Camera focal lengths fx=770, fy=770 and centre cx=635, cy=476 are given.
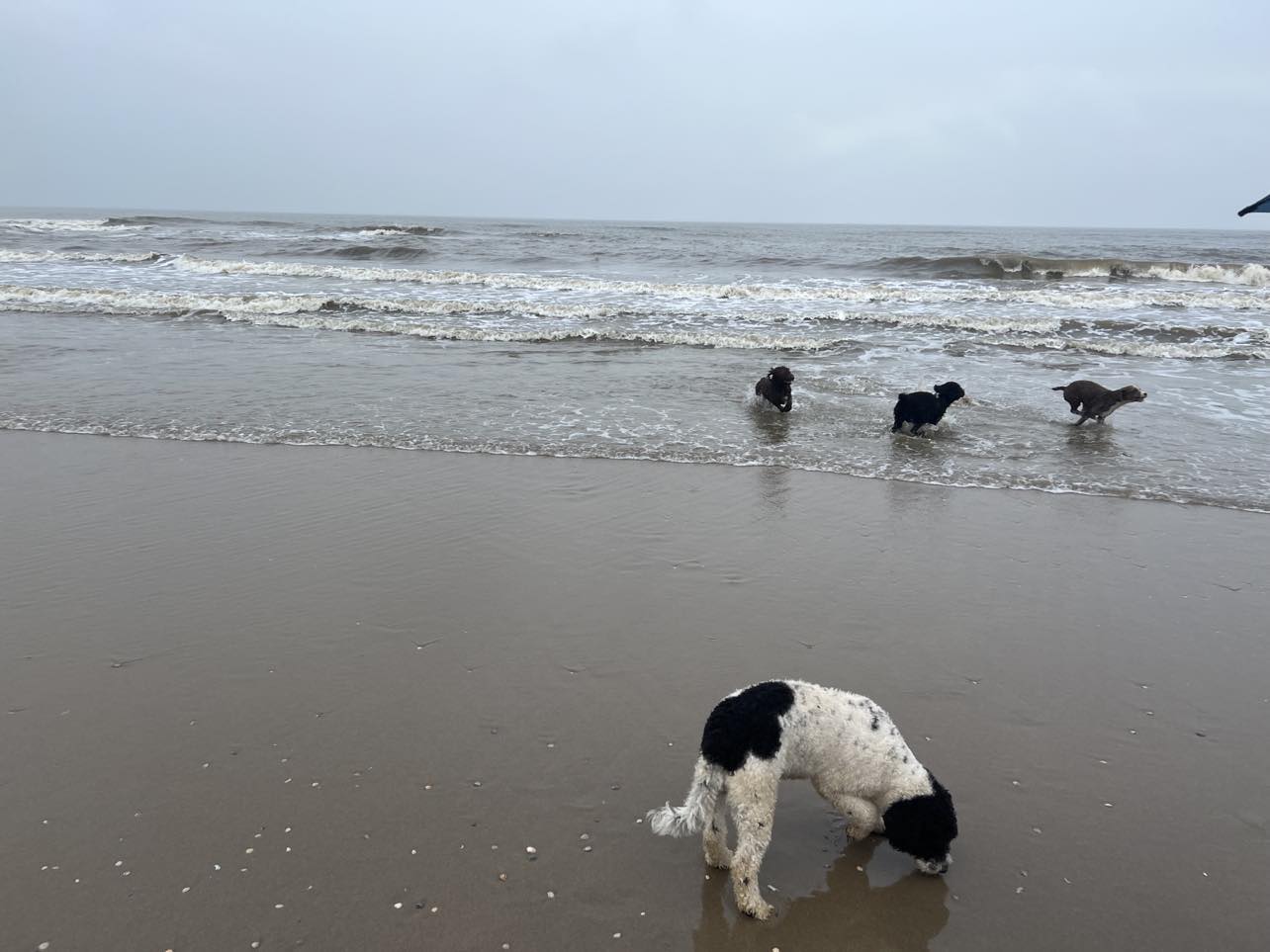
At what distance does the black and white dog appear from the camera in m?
2.77

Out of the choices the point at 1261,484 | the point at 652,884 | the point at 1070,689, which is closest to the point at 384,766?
the point at 652,884

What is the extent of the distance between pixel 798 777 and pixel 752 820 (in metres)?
0.33

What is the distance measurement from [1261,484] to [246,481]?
9794 millimetres

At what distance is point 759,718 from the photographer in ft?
9.14

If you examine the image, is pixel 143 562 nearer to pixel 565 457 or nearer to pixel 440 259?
pixel 565 457

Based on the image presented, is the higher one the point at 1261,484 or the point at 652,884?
the point at 1261,484

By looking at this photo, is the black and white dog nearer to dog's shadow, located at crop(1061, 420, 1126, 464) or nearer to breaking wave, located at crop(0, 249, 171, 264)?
dog's shadow, located at crop(1061, 420, 1126, 464)

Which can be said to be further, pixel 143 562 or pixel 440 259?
Result: pixel 440 259

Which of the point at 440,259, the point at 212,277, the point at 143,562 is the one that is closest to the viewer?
the point at 143,562

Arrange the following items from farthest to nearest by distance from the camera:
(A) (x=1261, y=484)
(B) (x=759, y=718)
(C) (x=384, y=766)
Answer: (A) (x=1261, y=484) < (C) (x=384, y=766) < (B) (x=759, y=718)

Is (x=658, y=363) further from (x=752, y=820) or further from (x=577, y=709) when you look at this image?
(x=752, y=820)

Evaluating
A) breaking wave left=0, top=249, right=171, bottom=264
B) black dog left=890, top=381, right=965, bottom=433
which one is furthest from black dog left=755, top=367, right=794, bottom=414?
breaking wave left=0, top=249, right=171, bottom=264

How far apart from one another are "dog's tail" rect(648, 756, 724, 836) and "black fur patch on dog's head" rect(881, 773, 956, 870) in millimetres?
689

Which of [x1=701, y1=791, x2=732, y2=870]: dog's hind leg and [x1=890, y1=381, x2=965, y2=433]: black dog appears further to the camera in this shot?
[x1=890, y1=381, x2=965, y2=433]: black dog
